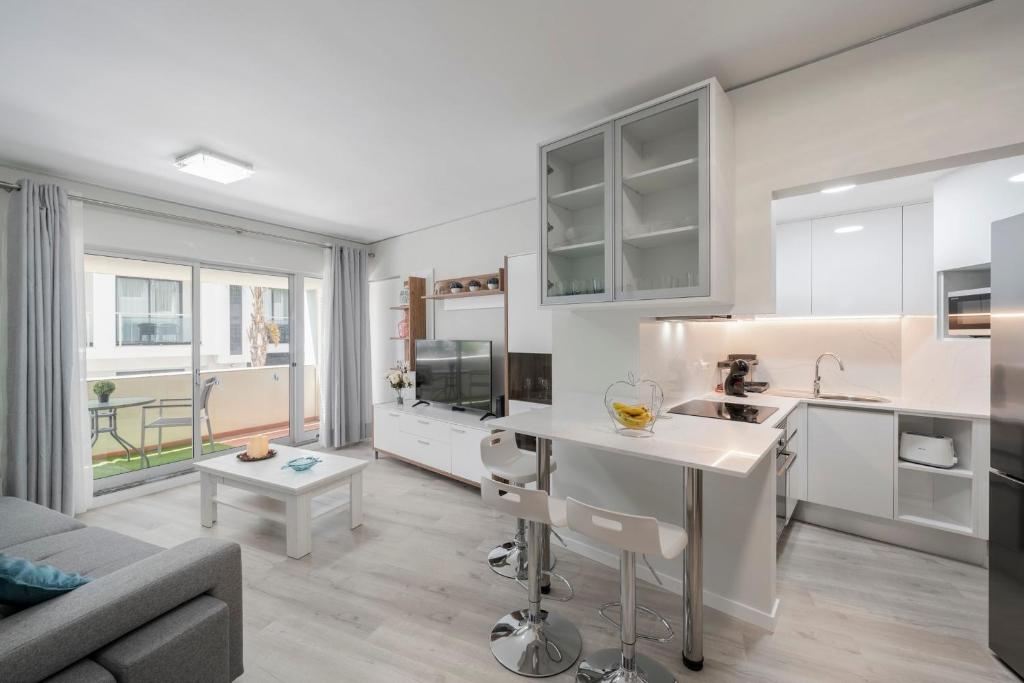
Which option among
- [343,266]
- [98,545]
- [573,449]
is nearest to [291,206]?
[343,266]

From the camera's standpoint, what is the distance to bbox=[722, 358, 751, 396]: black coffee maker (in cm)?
318

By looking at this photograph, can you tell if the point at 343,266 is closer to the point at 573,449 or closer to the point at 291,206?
the point at 291,206

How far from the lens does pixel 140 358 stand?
3842mm

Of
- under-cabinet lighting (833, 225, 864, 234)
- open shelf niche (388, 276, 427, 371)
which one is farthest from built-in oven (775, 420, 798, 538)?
open shelf niche (388, 276, 427, 371)

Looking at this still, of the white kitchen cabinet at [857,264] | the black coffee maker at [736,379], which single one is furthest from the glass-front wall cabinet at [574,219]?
the white kitchen cabinet at [857,264]

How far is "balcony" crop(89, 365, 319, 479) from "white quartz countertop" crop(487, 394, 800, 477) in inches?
150

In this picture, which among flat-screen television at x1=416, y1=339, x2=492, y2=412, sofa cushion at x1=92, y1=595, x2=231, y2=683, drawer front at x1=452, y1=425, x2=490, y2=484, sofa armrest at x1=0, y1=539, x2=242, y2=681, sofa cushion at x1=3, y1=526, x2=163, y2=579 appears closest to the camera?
sofa armrest at x1=0, y1=539, x2=242, y2=681

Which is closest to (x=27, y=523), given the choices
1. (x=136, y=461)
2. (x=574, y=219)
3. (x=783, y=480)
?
(x=136, y=461)

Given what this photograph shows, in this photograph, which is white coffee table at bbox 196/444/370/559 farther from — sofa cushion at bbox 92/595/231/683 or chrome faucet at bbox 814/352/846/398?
chrome faucet at bbox 814/352/846/398

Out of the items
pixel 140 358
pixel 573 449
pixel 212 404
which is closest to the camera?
pixel 573 449

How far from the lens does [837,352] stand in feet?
10.9

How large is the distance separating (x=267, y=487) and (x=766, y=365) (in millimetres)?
4025

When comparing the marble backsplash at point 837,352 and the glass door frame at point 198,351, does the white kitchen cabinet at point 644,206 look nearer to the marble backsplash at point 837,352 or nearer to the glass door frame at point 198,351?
the marble backsplash at point 837,352

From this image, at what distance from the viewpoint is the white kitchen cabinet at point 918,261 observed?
2.89 metres
